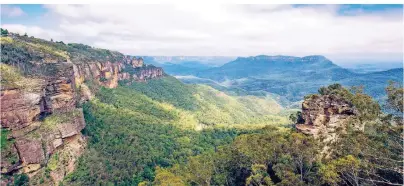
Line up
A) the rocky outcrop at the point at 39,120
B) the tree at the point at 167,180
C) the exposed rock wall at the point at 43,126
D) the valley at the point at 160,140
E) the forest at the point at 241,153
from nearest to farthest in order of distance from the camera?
the forest at the point at 241,153 → the valley at the point at 160,140 → the tree at the point at 167,180 → the rocky outcrop at the point at 39,120 → the exposed rock wall at the point at 43,126

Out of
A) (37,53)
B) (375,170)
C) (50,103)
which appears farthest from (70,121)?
(375,170)

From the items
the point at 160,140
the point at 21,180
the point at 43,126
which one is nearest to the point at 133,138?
the point at 160,140

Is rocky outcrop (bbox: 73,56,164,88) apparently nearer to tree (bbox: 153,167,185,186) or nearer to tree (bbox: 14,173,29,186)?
tree (bbox: 14,173,29,186)

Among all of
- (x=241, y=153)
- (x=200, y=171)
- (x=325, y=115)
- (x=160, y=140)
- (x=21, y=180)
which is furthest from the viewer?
(x=160, y=140)

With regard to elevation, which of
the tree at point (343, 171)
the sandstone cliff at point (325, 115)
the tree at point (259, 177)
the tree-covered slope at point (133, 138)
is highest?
the sandstone cliff at point (325, 115)

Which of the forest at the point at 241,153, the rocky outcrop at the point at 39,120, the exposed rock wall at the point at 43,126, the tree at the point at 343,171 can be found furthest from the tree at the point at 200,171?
the rocky outcrop at the point at 39,120

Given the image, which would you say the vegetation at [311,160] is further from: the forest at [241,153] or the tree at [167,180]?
the tree at [167,180]

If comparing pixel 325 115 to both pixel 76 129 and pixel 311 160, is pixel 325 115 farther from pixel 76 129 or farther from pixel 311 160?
pixel 76 129

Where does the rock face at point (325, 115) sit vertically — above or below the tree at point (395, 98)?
below
